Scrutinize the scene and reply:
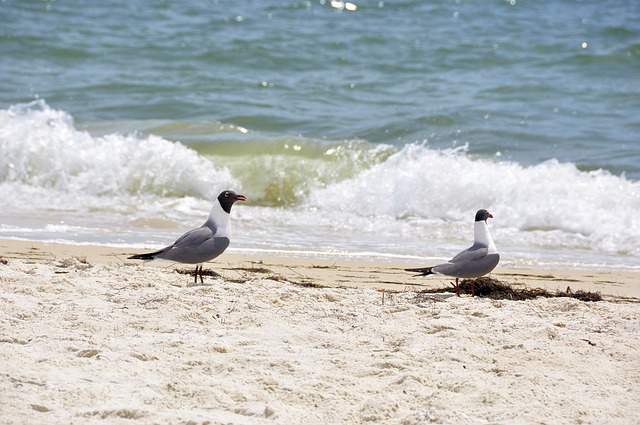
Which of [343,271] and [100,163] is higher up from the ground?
Result: [100,163]

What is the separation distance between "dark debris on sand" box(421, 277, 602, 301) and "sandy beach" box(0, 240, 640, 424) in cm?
16

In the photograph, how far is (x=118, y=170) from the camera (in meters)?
11.2

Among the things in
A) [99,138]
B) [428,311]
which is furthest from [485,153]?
[428,311]

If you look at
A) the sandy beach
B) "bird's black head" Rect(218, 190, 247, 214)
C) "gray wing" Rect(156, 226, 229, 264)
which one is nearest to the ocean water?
"bird's black head" Rect(218, 190, 247, 214)

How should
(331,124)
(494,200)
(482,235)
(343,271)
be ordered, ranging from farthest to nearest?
(331,124) < (494,200) < (343,271) < (482,235)

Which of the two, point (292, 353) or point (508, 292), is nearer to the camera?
point (292, 353)

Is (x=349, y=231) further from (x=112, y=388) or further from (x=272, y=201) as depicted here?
(x=112, y=388)

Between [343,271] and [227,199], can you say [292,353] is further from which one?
[343,271]

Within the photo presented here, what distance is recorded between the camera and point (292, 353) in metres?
4.32

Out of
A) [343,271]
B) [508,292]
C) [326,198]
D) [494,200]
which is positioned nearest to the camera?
[508,292]

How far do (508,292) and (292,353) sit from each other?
6.31 ft

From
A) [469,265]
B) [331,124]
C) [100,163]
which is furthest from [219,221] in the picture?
[331,124]

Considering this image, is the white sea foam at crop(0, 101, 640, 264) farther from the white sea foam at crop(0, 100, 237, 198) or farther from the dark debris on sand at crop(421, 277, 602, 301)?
the dark debris on sand at crop(421, 277, 602, 301)

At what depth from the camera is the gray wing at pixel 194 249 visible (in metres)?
5.81
